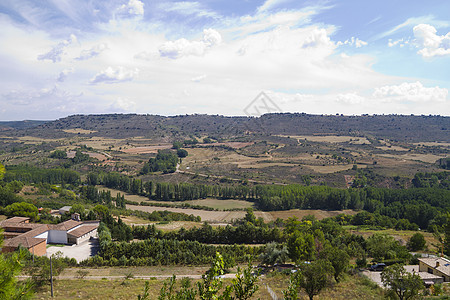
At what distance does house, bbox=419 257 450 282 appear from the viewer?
1034 inches

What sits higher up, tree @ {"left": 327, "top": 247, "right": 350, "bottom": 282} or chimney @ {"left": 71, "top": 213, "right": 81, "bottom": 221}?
tree @ {"left": 327, "top": 247, "right": 350, "bottom": 282}

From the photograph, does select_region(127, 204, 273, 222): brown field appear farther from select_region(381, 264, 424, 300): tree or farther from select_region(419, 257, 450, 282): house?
select_region(381, 264, 424, 300): tree

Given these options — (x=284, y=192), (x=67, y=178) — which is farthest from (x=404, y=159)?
(x=67, y=178)

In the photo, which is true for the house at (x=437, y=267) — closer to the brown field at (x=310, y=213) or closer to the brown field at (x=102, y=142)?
the brown field at (x=310, y=213)

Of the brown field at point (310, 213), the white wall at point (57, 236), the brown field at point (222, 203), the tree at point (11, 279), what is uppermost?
the tree at point (11, 279)

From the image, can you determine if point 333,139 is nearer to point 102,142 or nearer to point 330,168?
point 330,168

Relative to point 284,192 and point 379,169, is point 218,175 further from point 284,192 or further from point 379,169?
point 379,169

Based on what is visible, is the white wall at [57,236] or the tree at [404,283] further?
the white wall at [57,236]

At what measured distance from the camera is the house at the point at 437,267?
26.3 metres

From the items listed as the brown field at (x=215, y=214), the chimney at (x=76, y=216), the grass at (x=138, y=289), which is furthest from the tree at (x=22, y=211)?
the brown field at (x=215, y=214)

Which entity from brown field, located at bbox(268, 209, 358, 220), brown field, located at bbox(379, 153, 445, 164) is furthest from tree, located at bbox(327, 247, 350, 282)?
brown field, located at bbox(379, 153, 445, 164)

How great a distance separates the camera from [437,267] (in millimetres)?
27234

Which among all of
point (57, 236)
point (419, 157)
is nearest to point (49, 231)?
point (57, 236)

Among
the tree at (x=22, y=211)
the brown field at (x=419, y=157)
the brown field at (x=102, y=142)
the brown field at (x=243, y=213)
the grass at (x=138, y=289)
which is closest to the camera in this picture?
the grass at (x=138, y=289)
